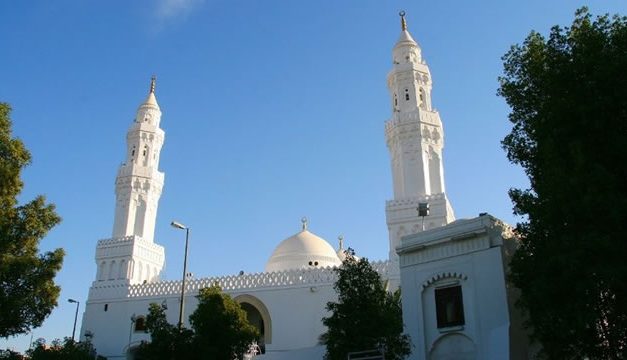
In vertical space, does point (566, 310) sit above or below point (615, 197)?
below

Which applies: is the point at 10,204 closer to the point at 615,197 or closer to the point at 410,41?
the point at 615,197

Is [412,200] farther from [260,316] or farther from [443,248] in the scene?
[443,248]

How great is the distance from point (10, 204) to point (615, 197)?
1534cm

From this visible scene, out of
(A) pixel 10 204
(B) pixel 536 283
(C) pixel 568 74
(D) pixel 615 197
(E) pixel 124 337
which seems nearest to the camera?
(D) pixel 615 197

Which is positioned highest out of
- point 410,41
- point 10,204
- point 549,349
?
point 410,41

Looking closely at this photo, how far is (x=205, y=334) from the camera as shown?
22219 mm

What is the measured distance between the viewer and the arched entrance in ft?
103

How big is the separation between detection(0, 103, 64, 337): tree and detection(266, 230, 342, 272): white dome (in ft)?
65.6

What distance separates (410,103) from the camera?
120ft

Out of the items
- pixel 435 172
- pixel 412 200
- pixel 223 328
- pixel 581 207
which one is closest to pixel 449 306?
pixel 581 207

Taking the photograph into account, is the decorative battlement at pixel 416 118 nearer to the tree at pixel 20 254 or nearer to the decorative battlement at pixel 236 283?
the decorative battlement at pixel 236 283

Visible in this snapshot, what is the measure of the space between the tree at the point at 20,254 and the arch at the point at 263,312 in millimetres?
15527

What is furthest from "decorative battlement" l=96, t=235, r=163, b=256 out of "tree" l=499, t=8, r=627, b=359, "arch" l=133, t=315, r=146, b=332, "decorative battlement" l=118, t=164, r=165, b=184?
"tree" l=499, t=8, r=627, b=359

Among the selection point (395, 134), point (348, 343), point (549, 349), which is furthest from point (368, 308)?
point (395, 134)
